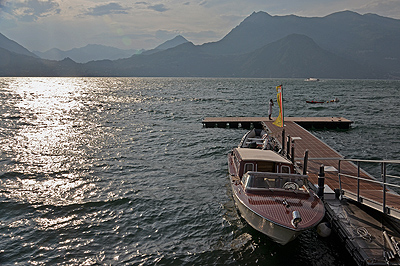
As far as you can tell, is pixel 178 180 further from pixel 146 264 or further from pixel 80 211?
pixel 146 264

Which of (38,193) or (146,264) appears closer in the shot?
(146,264)

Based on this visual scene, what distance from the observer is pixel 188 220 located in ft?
51.2

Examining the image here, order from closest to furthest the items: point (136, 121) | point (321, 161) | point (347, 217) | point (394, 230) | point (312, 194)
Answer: point (394, 230)
point (347, 217)
point (312, 194)
point (321, 161)
point (136, 121)

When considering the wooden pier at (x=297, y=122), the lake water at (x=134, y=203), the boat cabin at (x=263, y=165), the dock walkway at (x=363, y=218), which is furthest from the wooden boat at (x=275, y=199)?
the wooden pier at (x=297, y=122)

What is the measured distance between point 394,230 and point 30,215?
58.0ft

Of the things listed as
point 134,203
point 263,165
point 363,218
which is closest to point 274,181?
point 263,165

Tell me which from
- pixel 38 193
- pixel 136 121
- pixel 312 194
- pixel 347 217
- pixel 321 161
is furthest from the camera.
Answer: pixel 136 121

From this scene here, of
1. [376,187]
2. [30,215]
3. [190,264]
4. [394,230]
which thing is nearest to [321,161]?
[376,187]

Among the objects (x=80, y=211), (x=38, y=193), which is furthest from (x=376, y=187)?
(x=38, y=193)

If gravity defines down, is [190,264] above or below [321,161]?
below

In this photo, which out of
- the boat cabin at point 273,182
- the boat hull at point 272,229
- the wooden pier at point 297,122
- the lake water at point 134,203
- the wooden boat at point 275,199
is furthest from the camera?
the wooden pier at point 297,122

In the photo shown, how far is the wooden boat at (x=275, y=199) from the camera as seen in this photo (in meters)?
11.4

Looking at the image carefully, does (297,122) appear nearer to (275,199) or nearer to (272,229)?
(275,199)

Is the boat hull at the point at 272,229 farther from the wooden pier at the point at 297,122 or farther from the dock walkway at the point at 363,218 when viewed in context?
the wooden pier at the point at 297,122
